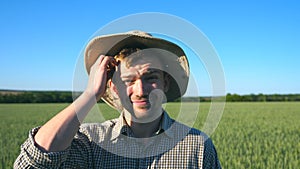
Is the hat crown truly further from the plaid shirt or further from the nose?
the plaid shirt

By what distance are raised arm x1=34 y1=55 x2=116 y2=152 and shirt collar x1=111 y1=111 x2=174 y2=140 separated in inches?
7.5

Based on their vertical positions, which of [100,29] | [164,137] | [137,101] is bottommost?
[164,137]

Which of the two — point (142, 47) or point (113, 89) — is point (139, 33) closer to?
point (142, 47)

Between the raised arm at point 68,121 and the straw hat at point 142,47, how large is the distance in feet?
0.61

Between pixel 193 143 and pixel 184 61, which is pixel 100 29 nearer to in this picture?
pixel 184 61

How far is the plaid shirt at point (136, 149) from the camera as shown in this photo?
1.41 meters

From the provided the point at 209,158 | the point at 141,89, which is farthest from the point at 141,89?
the point at 209,158

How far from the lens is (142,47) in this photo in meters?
1.55

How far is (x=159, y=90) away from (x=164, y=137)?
0.20m

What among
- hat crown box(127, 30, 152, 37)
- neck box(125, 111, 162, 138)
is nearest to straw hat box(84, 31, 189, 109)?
hat crown box(127, 30, 152, 37)

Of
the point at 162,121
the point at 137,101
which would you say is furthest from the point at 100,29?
the point at 162,121

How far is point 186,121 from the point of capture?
1563 millimetres

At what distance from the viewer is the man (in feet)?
4.47

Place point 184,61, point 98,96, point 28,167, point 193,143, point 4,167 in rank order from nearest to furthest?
point 28,167, point 98,96, point 193,143, point 184,61, point 4,167
